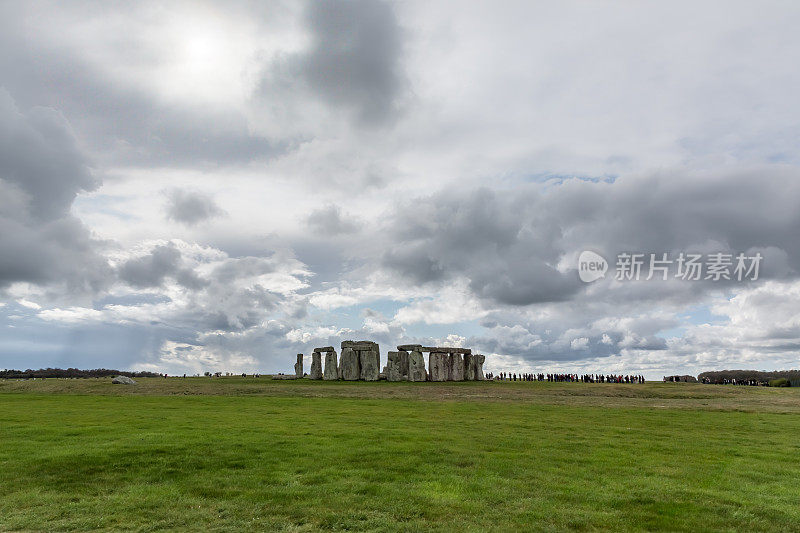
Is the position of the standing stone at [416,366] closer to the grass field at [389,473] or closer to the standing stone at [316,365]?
the standing stone at [316,365]

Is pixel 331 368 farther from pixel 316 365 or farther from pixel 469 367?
pixel 469 367

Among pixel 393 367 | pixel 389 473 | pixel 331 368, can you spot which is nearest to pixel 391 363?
pixel 393 367

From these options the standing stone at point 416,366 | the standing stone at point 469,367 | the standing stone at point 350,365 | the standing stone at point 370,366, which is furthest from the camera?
the standing stone at point 469,367

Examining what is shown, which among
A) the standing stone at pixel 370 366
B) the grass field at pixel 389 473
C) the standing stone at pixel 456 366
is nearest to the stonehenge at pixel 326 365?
the standing stone at pixel 370 366

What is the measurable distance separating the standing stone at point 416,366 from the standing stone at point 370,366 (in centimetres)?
350

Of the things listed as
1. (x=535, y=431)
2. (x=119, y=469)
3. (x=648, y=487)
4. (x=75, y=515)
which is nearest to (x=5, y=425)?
(x=119, y=469)

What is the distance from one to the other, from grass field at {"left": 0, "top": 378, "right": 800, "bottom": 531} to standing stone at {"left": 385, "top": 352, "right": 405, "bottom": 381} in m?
32.9

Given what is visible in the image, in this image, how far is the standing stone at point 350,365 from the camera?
5659 centimetres

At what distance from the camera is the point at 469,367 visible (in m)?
60.9

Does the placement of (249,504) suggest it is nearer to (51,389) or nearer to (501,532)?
(501,532)

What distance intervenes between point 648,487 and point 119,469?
474 inches

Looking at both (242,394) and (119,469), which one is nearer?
(119,469)

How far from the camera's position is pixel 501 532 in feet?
29.0

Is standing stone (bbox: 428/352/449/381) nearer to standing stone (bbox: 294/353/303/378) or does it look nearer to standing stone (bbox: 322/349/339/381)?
standing stone (bbox: 322/349/339/381)
